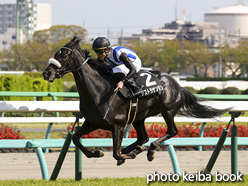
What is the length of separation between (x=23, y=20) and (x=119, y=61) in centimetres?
11474

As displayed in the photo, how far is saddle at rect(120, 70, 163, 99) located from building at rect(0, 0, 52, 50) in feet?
362

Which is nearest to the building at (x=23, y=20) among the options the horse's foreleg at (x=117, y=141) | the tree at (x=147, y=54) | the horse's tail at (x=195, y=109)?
the tree at (x=147, y=54)

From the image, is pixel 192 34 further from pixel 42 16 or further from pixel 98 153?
pixel 98 153

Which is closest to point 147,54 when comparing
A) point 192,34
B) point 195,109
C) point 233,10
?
point 195,109

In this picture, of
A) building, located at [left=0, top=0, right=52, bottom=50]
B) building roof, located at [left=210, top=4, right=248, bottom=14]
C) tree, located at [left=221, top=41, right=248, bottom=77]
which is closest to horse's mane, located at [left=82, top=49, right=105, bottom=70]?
tree, located at [left=221, top=41, right=248, bottom=77]

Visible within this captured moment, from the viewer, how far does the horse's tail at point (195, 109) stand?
5.50 m

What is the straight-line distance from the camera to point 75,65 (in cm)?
455

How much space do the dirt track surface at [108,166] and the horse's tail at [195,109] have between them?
1.04 metres

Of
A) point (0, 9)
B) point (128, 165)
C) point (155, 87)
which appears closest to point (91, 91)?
point (155, 87)

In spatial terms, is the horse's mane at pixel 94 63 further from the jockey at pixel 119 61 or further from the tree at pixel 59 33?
the tree at pixel 59 33

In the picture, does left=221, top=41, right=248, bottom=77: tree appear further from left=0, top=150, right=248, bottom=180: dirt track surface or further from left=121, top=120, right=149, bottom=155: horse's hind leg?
left=121, top=120, right=149, bottom=155: horse's hind leg

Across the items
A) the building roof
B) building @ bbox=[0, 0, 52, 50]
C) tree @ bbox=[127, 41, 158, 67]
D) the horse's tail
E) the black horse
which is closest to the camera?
the black horse

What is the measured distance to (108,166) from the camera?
688 centimetres

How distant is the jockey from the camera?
4629mm
